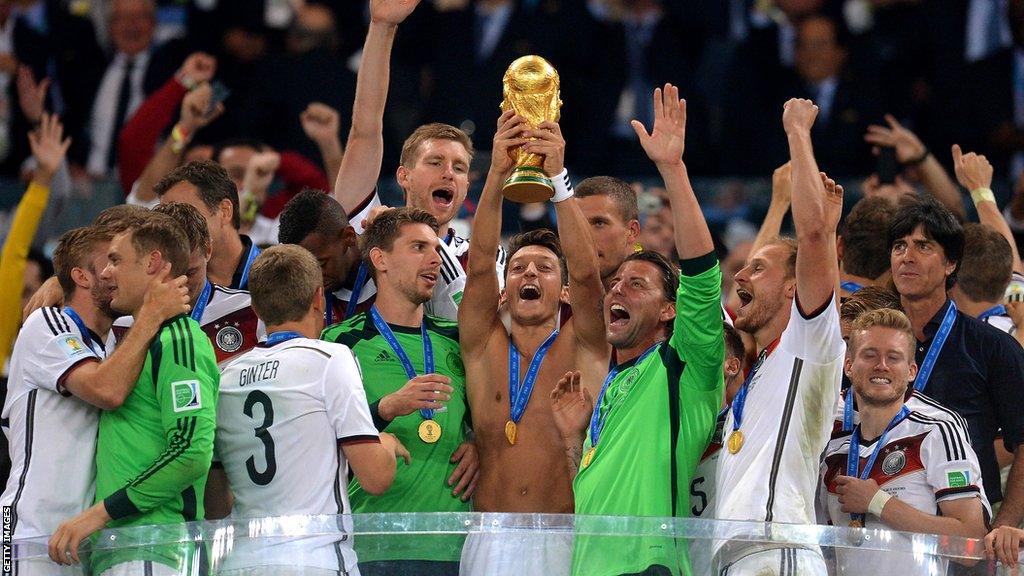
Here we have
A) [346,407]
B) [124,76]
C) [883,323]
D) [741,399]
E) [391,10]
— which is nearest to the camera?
[346,407]

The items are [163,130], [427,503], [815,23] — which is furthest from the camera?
[815,23]

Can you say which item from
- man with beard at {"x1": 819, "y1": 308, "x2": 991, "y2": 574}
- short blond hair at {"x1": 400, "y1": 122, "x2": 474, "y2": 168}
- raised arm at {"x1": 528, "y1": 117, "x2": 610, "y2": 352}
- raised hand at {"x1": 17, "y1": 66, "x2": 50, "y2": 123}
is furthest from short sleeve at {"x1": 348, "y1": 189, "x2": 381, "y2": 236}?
raised hand at {"x1": 17, "y1": 66, "x2": 50, "y2": 123}

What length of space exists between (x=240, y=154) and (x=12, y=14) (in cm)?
347

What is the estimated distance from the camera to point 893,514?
228 inches

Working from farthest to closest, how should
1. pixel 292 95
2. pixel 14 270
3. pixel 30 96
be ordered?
1. pixel 292 95
2. pixel 30 96
3. pixel 14 270

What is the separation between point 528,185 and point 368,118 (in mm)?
1651

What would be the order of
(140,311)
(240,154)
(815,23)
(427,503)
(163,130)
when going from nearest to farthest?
(140,311) → (427,503) → (240,154) → (163,130) → (815,23)

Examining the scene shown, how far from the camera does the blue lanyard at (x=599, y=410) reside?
5965 millimetres

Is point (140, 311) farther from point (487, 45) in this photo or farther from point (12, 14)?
point (12, 14)

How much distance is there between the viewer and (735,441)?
577cm

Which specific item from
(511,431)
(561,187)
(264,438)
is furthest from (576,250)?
(264,438)

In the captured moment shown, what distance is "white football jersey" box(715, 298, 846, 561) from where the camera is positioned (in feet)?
18.3

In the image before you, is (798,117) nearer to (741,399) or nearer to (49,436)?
(741,399)

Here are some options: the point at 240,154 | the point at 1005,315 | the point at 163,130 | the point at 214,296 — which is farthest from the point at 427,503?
the point at 163,130
